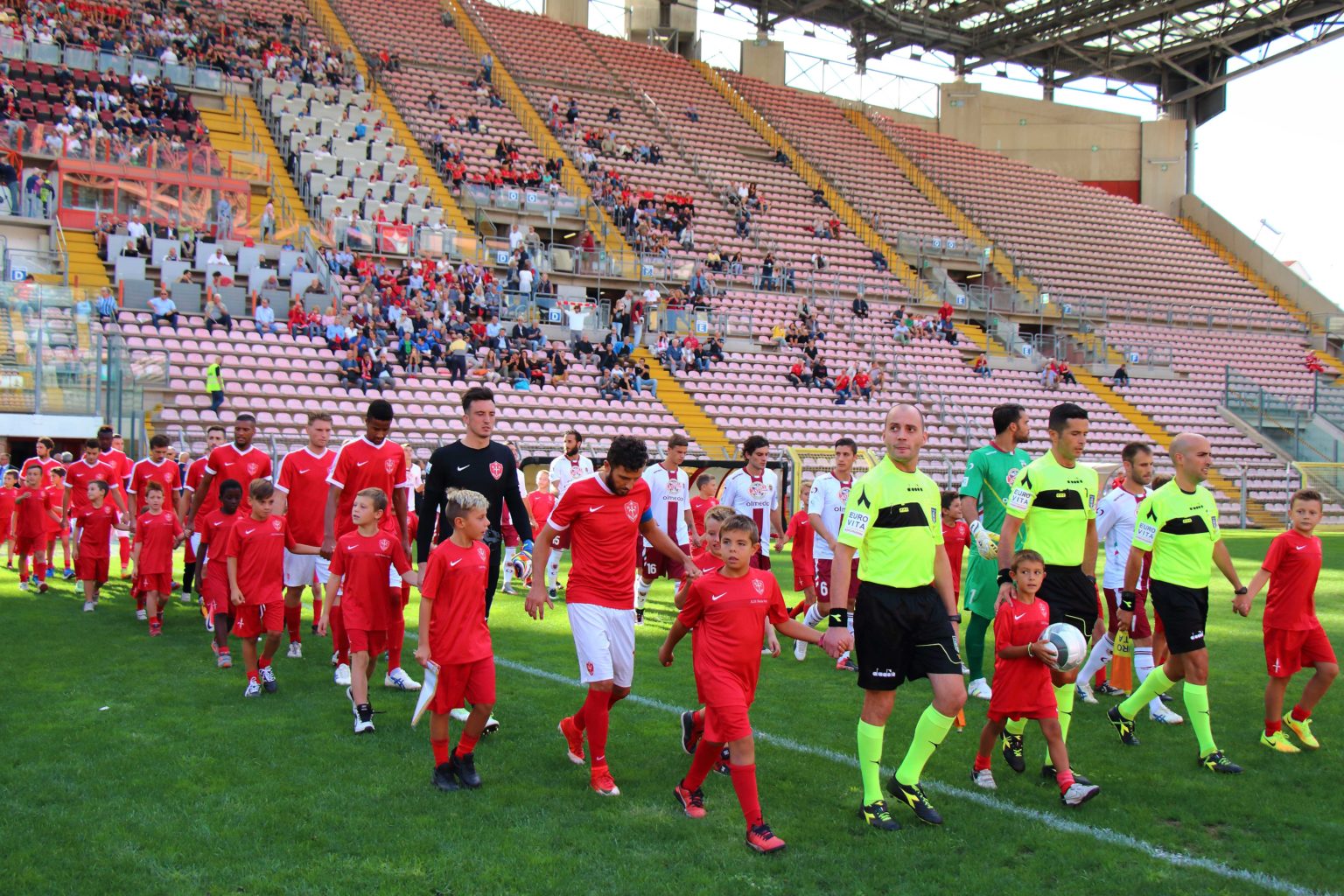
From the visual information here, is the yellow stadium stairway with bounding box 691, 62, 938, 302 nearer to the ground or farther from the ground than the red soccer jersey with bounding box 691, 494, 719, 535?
farther from the ground

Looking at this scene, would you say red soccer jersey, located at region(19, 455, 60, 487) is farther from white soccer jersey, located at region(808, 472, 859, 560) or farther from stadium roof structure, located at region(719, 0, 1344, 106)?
stadium roof structure, located at region(719, 0, 1344, 106)

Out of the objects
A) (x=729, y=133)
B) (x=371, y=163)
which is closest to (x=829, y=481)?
(x=371, y=163)

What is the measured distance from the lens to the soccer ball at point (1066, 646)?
5582 mm

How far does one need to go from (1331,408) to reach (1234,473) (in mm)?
5579

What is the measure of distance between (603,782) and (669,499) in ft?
21.7

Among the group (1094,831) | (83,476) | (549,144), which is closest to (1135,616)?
(1094,831)

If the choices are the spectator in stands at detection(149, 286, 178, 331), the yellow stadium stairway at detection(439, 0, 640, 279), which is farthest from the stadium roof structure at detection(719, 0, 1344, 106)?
the spectator in stands at detection(149, 286, 178, 331)

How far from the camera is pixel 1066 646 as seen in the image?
5.60 meters

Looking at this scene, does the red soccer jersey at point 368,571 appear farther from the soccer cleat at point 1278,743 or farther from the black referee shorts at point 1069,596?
the soccer cleat at point 1278,743

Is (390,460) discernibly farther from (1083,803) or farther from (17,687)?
(1083,803)

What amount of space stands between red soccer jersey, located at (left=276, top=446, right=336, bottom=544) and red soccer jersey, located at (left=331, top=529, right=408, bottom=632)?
1671 mm

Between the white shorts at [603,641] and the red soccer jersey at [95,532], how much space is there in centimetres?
785

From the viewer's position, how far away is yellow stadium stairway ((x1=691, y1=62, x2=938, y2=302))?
36.3 meters

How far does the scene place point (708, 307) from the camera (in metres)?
30.7
